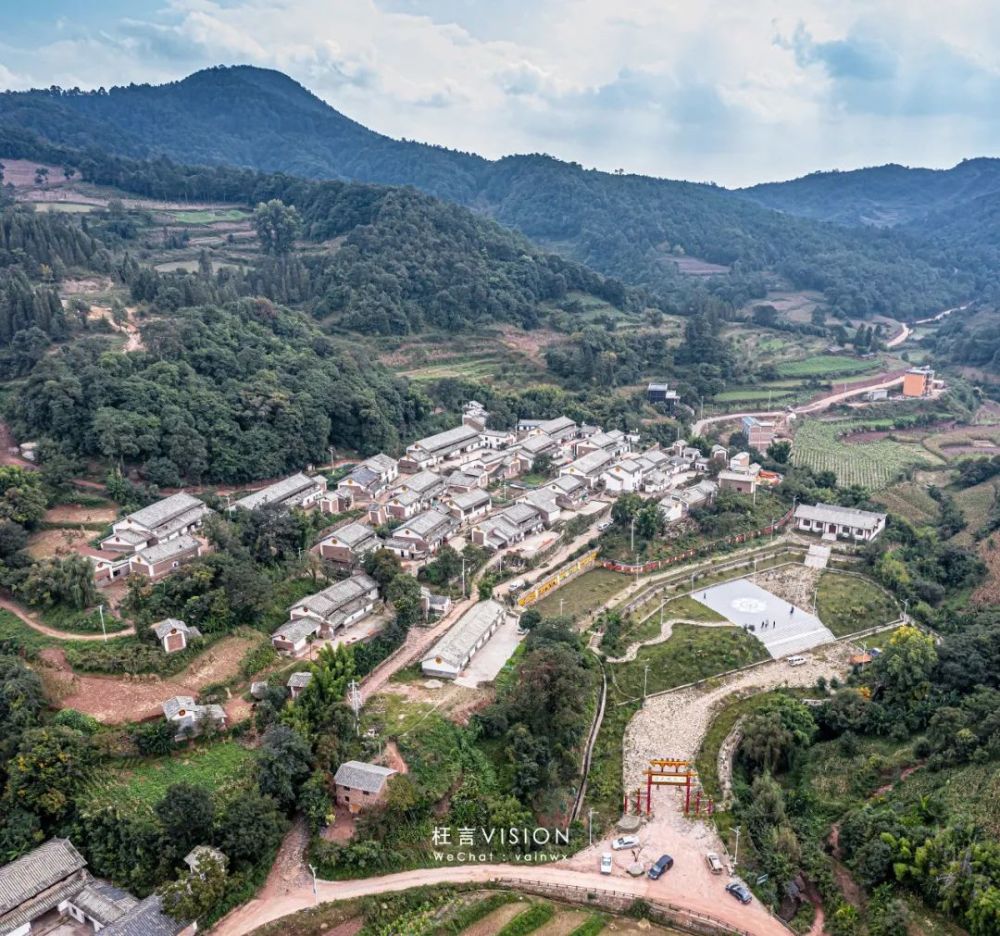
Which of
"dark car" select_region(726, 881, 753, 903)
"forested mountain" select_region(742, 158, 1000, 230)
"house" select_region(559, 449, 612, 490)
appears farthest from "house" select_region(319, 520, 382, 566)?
"forested mountain" select_region(742, 158, 1000, 230)

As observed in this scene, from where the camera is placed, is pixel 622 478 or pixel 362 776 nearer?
pixel 362 776

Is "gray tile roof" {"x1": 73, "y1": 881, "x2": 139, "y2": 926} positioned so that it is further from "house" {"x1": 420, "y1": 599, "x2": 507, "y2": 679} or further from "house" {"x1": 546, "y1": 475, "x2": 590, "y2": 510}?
"house" {"x1": 546, "y1": 475, "x2": 590, "y2": 510}

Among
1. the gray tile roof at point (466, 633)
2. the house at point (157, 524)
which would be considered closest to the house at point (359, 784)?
the gray tile roof at point (466, 633)

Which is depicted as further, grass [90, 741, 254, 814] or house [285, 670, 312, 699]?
house [285, 670, 312, 699]

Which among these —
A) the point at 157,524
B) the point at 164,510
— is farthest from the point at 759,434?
the point at 157,524

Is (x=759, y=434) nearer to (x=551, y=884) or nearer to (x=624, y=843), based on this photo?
(x=624, y=843)

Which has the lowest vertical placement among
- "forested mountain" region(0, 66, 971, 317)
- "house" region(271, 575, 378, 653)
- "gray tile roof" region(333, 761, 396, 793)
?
"gray tile roof" region(333, 761, 396, 793)
